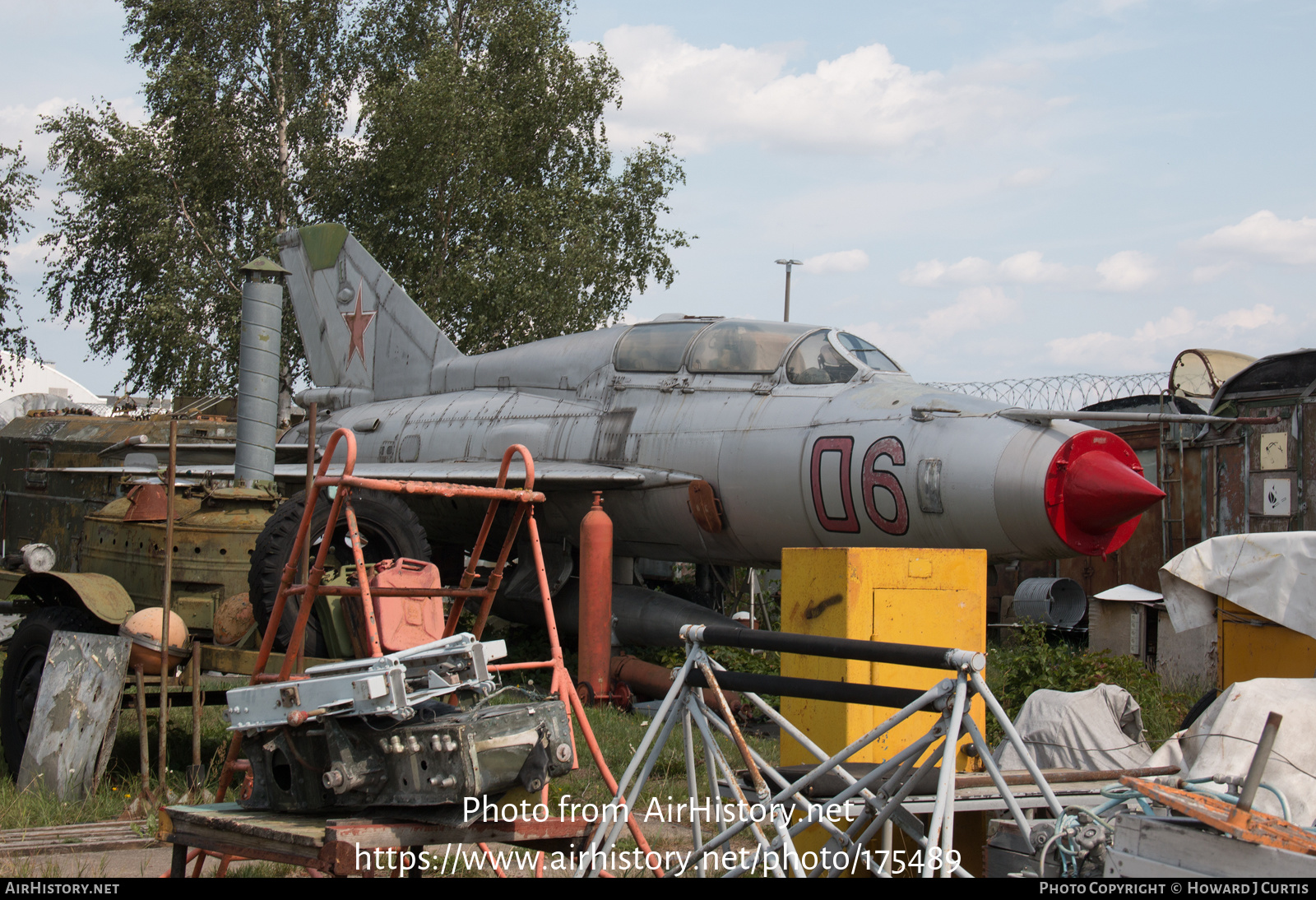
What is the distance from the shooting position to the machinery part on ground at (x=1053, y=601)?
13055mm

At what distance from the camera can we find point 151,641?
6715 mm

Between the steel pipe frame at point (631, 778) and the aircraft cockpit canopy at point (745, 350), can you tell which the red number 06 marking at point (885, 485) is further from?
the steel pipe frame at point (631, 778)

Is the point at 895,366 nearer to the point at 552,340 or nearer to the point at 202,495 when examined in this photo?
the point at 552,340

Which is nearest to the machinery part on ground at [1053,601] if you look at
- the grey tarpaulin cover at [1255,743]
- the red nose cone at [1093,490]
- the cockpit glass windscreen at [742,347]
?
the cockpit glass windscreen at [742,347]

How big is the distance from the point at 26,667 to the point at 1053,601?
1043 centimetres

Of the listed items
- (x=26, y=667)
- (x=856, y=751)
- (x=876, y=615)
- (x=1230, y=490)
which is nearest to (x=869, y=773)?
(x=856, y=751)

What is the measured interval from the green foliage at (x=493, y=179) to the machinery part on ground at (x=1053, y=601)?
14.6 meters

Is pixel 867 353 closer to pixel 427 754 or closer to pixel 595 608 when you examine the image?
pixel 595 608

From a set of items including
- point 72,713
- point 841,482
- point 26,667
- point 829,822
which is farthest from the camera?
point 841,482

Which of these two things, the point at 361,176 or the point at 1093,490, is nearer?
the point at 1093,490

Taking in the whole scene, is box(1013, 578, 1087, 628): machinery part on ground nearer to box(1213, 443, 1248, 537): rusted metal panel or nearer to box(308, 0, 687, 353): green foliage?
box(1213, 443, 1248, 537): rusted metal panel

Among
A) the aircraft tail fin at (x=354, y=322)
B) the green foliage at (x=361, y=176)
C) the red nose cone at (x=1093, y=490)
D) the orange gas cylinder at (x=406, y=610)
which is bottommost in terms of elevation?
the orange gas cylinder at (x=406, y=610)
